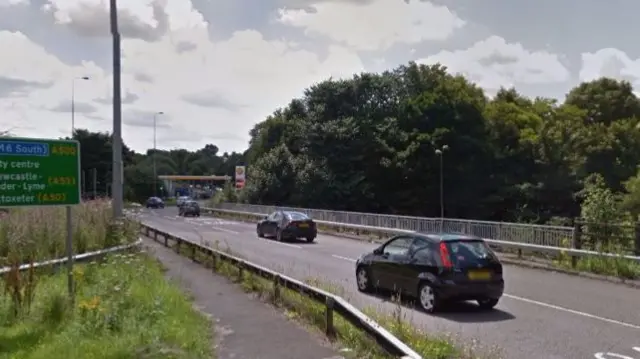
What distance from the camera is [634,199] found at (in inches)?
1398

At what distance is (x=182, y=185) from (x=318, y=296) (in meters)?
140

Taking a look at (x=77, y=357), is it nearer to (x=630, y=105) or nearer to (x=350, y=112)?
(x=350, y=112)

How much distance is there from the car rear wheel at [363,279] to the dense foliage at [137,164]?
19685 mm

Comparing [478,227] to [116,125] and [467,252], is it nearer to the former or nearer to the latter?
[467,252]

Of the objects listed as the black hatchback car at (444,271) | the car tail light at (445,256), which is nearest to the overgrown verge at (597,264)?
the black hatchback car at (444,271)

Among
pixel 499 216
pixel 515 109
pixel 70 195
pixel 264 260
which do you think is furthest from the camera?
pixel 515 109

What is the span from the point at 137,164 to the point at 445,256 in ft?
386

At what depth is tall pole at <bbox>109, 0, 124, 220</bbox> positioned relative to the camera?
16531 mm

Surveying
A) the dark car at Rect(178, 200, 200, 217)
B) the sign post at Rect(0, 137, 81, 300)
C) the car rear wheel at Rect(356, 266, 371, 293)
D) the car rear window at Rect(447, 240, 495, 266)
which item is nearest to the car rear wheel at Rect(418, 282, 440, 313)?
the car rear window at Rect(447, 240, 495, 266)

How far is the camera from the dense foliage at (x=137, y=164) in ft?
271

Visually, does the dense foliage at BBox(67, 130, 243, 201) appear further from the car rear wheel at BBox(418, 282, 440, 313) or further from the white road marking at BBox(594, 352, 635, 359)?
the white road marking at BBox(594, 352, 635, 359)

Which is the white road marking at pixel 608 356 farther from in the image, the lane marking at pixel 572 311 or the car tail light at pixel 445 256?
the car tail light at pixel 445 256

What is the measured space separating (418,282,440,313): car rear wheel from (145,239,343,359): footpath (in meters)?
2.84

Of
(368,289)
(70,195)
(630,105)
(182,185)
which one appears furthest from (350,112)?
(182,185)
